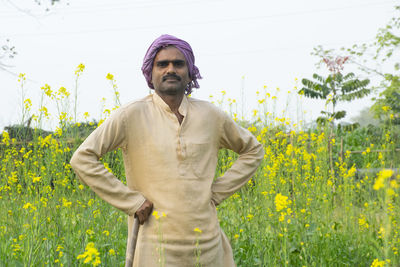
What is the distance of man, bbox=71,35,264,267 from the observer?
2049 mm

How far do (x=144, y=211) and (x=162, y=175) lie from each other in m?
0.19

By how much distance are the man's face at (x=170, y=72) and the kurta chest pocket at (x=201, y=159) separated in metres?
0.29

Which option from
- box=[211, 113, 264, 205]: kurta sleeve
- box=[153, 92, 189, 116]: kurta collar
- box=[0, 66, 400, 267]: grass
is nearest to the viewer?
box=[153, 92, 189, 116]: kurta collar

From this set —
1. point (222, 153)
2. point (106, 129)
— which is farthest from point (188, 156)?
point (222, 153)

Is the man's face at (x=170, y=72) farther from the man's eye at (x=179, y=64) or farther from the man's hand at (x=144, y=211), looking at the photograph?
the man's hand at (x=144, y=211)

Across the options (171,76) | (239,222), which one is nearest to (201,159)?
(171,76)

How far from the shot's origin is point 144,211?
2.05 m

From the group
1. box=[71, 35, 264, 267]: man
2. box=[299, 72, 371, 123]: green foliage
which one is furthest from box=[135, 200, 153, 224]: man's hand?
box=[299, 72, 371, 123]: green foliage

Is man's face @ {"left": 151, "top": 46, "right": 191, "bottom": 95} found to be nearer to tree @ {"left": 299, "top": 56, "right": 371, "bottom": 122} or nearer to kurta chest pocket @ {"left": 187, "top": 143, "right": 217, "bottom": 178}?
kurta chest pocket @ {"left": 187, "top": 143, "right": 217, "bottom": 178}

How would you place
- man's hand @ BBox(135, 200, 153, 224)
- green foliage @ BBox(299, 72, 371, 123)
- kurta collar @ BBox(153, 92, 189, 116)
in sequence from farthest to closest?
green foliage @ BBox(299, 72, 371, 123) < kurta collar @ BBox(153, 92, 189, 116) < man's hand @ BBox(135, 200, 153, 224)

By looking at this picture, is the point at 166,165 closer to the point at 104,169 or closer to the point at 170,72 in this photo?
the point at 104,169

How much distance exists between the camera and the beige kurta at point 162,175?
2047mm

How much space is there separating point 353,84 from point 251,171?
17.5 metres

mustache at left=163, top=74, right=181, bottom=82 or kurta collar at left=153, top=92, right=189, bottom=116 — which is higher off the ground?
mustache at left=163, top=74, right=181, bottom=82
